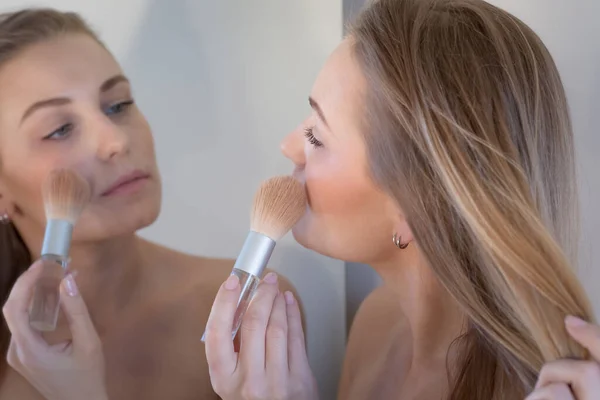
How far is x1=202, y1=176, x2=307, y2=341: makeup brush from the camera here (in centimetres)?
56

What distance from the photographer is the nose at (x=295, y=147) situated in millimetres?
635

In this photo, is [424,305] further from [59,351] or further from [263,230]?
[59,351]

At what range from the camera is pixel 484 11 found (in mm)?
558

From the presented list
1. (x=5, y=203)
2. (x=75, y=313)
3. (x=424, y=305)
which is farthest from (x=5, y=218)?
(x=424, y=305)

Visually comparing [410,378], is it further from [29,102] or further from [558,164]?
[29,102]

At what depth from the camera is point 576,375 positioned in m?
0.44

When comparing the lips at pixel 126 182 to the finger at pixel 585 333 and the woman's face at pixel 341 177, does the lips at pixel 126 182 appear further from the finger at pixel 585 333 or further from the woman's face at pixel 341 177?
the finger at pixel 585 333

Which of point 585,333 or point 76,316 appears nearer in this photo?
point 585,333

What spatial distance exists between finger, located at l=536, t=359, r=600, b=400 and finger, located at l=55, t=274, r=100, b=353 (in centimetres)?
42

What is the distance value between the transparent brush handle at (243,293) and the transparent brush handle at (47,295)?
0.47 ft

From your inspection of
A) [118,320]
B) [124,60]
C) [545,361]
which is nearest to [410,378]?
[545,361]

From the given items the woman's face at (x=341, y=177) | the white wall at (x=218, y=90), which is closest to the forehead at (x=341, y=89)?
the woman's face at (x=341, y=177)

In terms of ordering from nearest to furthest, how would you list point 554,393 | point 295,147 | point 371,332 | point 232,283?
point 554,393 → point 232,283 → point 295,147 → point 371,332

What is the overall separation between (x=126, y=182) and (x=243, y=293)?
0.56ft
